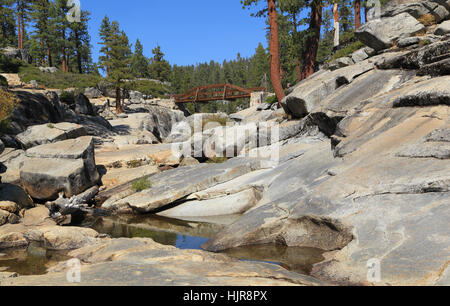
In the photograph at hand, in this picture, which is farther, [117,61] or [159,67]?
[159,67]

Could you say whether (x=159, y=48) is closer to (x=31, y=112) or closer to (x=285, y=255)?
(x=31, y=112)

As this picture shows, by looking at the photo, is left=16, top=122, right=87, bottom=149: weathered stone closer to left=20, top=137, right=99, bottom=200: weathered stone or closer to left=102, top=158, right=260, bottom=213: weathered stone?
left=20, top=137, right=99, bottom=200: weathered stone

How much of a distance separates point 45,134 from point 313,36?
1778 cm

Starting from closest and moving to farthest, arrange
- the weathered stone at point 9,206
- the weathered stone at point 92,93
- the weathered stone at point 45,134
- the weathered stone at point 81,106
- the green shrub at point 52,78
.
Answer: the weathered stone at point 9,206
the weathered stone at point 45,134
the weathered stone at point 81,106
the green shrub at point 52,78
the weathered stone at point 92,93

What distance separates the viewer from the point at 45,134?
17.2 metres

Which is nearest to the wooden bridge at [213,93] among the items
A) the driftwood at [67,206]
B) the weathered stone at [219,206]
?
the driftwood at [67,206]

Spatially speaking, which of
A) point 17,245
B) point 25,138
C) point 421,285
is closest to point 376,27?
point 421,285

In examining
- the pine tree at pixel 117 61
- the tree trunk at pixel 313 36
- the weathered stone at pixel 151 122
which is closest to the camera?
the tree trunk at pixel 313 36

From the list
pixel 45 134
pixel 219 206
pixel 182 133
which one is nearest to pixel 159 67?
pixel 182 133

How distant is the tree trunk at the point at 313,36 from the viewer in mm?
21906

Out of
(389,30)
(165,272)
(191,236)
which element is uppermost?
(389,30)

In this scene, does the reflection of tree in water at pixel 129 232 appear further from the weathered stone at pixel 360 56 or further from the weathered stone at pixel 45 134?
the weathered stone at pixel 360 56

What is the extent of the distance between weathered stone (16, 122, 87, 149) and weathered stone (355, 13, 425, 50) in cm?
1618

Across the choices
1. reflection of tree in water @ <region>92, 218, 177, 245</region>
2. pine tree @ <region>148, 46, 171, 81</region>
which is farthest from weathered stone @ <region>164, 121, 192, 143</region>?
pine tree @ <region>148, 46, 171, 81</region>
